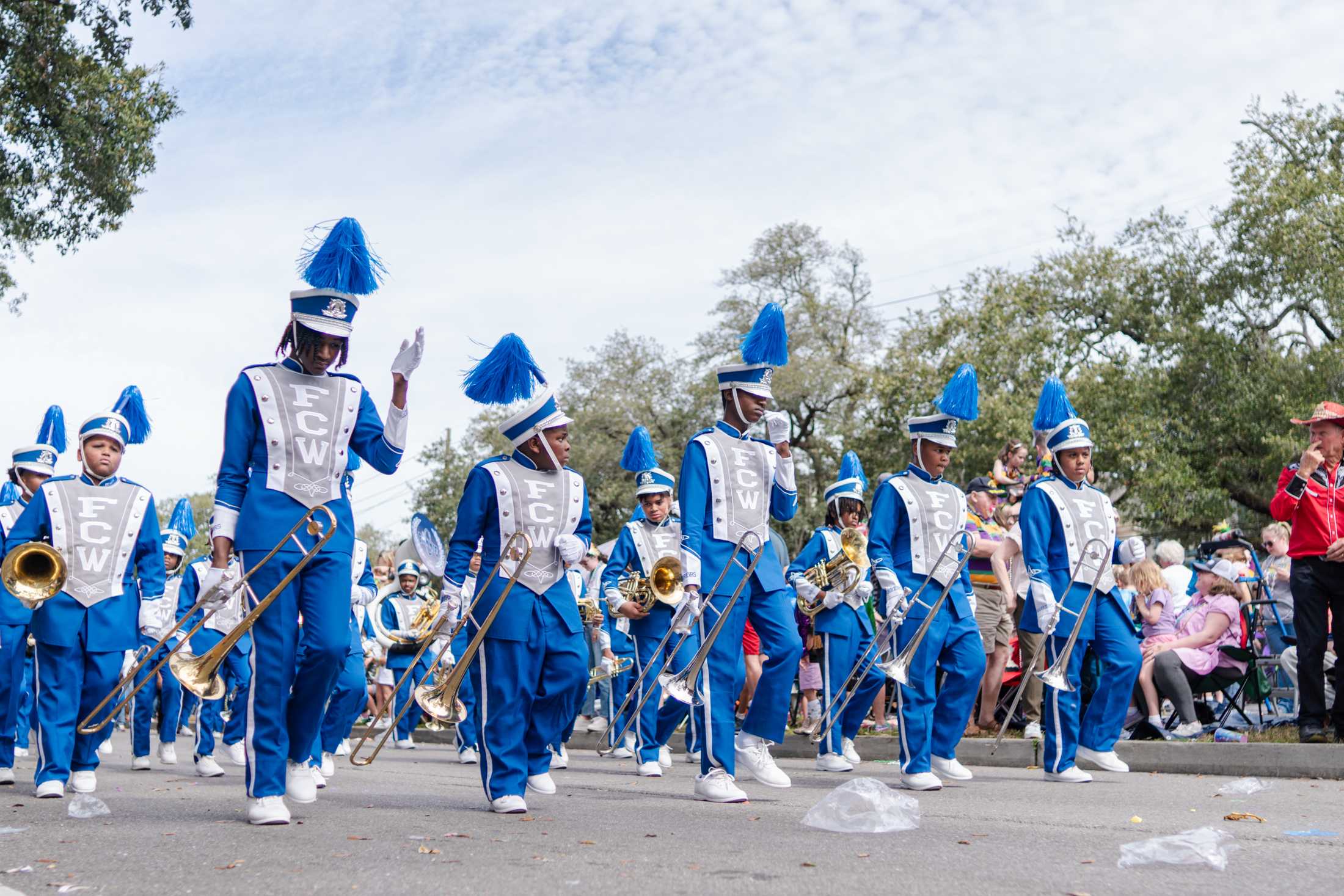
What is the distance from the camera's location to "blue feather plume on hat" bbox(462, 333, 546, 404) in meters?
7.18

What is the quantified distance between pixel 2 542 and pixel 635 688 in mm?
4041

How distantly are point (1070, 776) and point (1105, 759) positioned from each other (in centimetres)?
47

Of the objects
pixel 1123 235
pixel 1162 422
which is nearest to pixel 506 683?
pixel 1162 422

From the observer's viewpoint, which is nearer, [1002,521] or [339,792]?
[339,792]

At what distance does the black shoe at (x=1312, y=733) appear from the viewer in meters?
9.09

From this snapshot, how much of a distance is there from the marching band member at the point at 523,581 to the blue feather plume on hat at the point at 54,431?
5258 millimetres

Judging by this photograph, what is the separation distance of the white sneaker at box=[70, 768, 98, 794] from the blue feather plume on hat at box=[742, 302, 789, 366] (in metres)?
4.09

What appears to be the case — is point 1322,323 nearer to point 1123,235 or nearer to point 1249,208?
point 1249,208

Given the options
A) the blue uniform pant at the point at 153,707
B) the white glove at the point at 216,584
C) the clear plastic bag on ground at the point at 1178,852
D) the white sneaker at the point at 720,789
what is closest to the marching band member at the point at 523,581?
the white sneaker at the point at 720,789

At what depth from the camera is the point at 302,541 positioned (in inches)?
247

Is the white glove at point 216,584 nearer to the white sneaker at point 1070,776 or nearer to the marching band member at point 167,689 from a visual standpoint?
the marching band member at point 167,689

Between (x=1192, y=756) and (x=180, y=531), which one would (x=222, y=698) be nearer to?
(x=180, y=531)

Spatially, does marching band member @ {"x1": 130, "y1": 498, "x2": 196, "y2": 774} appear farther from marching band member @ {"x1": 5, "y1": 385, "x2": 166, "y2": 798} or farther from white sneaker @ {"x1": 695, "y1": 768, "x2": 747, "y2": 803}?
white sneaker @ {"x1": 695, "y1": 768, "x2": 747, "y2": 803}

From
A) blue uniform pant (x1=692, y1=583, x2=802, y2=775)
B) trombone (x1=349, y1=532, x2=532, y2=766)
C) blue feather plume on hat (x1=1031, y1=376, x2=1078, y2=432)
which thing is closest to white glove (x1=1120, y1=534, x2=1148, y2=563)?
blue feather plume on hat (x1=1031, y1=376, x2=1078, y2=432)
